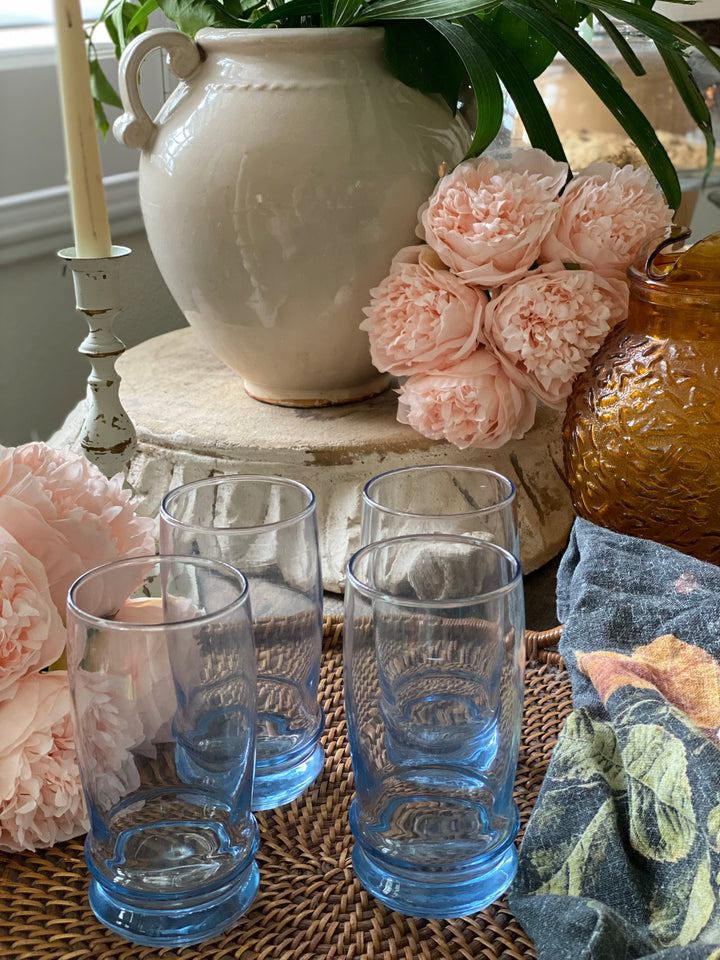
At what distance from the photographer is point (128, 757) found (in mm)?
368

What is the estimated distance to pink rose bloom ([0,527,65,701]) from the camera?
1.34ft

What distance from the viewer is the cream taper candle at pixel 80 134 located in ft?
1.82

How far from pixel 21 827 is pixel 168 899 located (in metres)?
0.08

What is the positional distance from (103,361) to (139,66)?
256mm

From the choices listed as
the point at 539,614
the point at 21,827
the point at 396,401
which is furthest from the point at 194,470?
the point at 21,827

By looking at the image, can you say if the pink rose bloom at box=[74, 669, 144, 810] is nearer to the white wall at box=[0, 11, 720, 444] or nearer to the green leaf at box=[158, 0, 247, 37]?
the green leaf at box=[158, 0, 247, 37]

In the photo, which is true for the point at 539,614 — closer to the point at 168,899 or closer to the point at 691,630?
the point at 691,630

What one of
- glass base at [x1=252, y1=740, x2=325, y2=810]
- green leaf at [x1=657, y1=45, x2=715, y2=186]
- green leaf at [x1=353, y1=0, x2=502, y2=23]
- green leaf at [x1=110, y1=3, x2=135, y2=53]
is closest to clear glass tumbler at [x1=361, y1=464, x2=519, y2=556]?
glass base at [x1=252, y1=740, x2=325, y2=810]

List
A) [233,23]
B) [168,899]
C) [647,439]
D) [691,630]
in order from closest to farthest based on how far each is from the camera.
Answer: [168,899] < [691,630] < [647,439] < [233,23]

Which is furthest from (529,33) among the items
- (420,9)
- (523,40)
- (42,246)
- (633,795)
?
(42,246)

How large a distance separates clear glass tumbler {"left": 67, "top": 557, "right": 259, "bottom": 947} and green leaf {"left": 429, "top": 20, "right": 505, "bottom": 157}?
0.42 m

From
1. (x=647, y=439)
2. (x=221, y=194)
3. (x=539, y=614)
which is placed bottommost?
(x=539, y=614)

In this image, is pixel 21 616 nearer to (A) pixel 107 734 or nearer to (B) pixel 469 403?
(A) pixel 107 734

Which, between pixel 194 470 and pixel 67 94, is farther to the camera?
pixel 194 470
